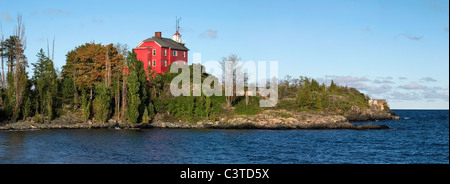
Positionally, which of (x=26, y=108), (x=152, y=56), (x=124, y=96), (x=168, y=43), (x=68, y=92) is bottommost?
(x=26, y=108)

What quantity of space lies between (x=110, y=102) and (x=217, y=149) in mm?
33370

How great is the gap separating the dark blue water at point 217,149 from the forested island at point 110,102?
44.9 ft

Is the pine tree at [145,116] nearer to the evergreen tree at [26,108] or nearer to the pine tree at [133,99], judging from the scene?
the pine tree at [133,99]

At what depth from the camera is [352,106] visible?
9494 centimetres

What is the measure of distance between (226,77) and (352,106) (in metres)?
34.7

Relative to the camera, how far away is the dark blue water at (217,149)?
33844 millimetres

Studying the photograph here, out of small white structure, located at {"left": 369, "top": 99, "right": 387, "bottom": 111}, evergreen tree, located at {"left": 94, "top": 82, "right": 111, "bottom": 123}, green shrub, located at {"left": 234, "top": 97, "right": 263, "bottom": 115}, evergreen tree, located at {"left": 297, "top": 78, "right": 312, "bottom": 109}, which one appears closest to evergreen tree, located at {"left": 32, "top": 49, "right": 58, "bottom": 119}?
evergreen tree, located at {"left": 94, "top": 82, "right": 111, "bottom": 123}

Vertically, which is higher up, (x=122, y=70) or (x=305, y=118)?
(x=122, y=70)

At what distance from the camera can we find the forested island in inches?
2566

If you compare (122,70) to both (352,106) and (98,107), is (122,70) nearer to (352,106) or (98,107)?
(98,107)

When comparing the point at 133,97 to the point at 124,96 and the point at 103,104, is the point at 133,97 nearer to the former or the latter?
the point at 124,96

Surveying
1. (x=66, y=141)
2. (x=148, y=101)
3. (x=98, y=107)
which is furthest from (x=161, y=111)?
(x=66, y=141)

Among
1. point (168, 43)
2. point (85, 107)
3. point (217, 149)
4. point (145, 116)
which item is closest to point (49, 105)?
point (85, 107)

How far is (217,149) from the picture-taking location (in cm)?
4019
